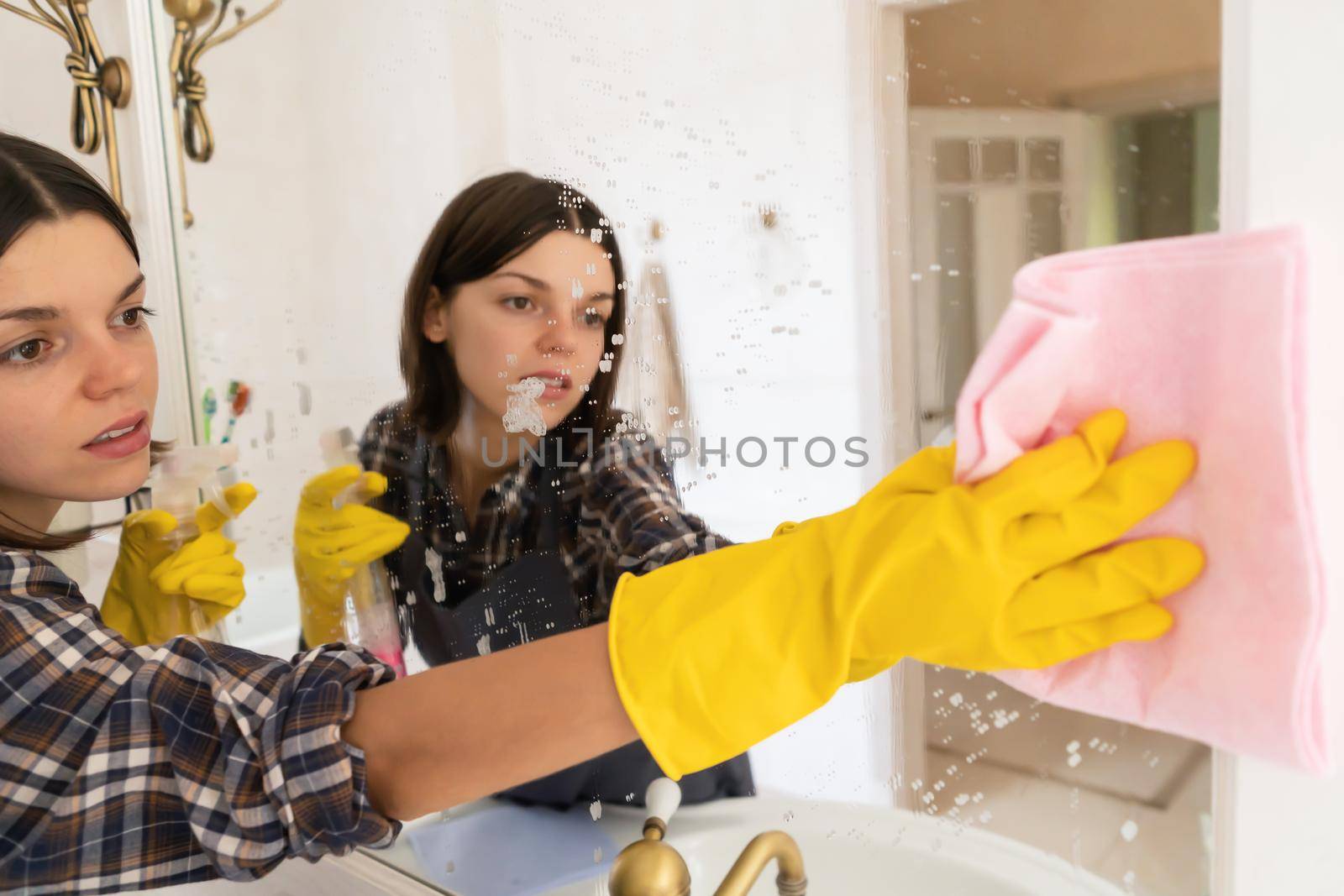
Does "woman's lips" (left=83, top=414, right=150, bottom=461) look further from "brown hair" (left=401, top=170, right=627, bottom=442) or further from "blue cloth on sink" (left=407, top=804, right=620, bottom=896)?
"blue cloth on sink" (left=407, top=804, right=620, bottom=896)

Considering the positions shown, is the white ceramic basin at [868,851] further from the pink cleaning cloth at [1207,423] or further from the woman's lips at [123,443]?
the woman's lips at [123,443]

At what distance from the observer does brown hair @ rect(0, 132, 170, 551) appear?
0.75 m

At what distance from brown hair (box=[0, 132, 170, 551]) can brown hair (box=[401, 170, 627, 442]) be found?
290 millimetres

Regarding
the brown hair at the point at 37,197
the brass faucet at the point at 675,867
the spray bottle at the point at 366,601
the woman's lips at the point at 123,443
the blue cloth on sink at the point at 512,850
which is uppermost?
the brown hair at the point at 37,197

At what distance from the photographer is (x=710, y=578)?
49 cm

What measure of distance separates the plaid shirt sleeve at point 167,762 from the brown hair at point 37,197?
1.01ft

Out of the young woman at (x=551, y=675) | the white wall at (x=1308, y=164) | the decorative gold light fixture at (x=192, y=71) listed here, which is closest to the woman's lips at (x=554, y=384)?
the young woman at (x=551, y=675)

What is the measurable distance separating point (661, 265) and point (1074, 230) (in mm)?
265

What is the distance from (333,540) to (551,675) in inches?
19.2

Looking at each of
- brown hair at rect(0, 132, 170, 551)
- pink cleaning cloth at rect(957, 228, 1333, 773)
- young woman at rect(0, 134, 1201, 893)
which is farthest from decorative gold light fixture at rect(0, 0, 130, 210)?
pink cleaning cloth at rect(957, 228, 1333, 773)

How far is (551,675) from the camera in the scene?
0.51 m

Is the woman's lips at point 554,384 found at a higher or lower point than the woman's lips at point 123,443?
higher

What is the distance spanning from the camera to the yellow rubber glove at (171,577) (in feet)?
3.18

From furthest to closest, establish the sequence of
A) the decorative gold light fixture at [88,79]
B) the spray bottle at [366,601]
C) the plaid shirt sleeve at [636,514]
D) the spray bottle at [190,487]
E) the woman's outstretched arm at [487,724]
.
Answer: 1. the decorative gold light fixture at [88,79]
2. the spray bottle at [190,487]
3. the spray bottle at [366,601]
4. the plaid shirt sleeve at [636,514]
5. the woman's outstretched arm at [487,724]
